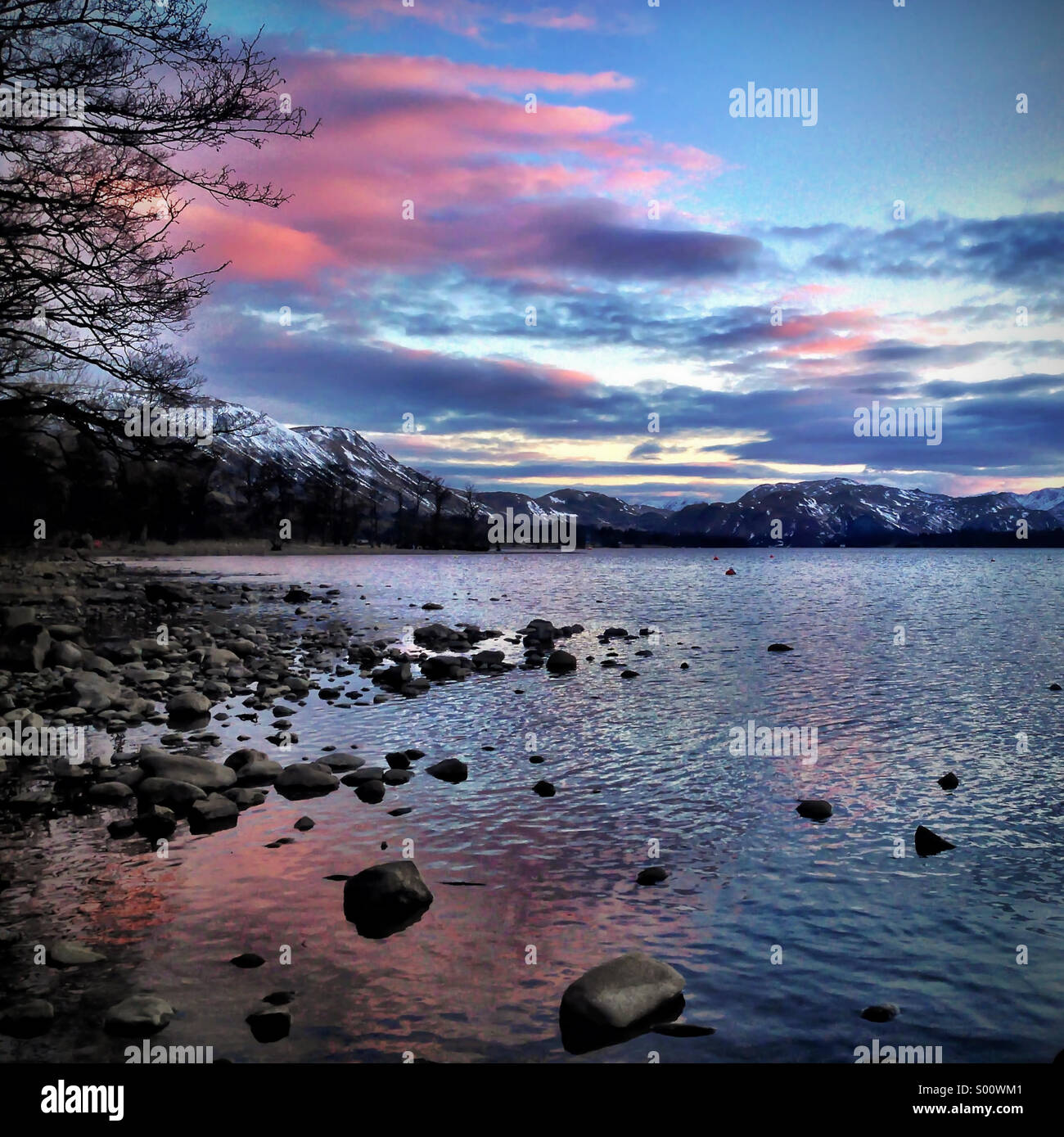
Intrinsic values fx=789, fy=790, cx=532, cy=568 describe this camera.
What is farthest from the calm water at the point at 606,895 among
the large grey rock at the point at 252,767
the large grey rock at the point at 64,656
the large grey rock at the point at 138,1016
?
the large grey rock at the point at 64,656

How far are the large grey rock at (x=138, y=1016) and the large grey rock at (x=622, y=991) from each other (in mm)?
2989

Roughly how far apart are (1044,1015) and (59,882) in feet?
30.6

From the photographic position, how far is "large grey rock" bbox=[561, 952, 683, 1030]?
5.94 m

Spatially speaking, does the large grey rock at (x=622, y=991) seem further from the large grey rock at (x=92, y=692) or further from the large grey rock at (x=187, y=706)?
the large grey rock at (x=92, y=692)

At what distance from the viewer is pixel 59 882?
8.35 meters

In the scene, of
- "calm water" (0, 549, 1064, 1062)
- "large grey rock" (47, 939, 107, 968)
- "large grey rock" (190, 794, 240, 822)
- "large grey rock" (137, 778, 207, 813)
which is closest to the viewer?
"calm water" (0, 549, 1064, 1062)

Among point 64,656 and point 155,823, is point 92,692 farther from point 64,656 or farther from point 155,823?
point 155,823

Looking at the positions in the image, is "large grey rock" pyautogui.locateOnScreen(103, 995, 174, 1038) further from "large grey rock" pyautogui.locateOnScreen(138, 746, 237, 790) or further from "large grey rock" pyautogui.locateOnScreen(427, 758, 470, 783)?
"large grey rock" pyautogui.locateOnScreen(427, 758, 470, 783)

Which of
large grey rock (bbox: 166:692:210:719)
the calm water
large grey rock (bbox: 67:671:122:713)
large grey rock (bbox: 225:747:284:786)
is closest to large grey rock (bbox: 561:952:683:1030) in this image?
the calm water

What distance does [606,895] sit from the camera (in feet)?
27.4


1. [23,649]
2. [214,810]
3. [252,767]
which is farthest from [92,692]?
[214,810]

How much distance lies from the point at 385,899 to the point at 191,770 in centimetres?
519

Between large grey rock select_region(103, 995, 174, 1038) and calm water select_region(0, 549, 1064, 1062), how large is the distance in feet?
0.46
